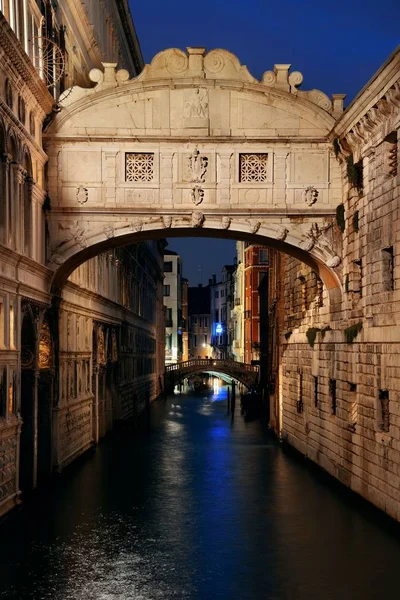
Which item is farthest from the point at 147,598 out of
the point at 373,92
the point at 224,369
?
the point at 224,369

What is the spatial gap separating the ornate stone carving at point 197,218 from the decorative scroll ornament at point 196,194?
28 centimetres

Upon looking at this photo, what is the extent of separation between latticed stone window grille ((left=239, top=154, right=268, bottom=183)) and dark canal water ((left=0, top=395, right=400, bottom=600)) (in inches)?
319

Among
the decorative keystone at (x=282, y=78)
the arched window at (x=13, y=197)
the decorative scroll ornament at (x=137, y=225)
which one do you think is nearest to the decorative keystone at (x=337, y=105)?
the decorative keystone at (x=282, y=78)

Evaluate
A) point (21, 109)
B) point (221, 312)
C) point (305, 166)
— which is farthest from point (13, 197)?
point (221, 312)

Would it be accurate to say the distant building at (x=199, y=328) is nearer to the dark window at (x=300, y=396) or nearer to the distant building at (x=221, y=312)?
the distant building at (x=221, y=312)

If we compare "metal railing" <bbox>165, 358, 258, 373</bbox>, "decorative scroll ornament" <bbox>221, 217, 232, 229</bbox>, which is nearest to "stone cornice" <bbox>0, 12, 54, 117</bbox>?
"decorative scroll ornament" <bbox>221, 217, 232, 229</bbox>

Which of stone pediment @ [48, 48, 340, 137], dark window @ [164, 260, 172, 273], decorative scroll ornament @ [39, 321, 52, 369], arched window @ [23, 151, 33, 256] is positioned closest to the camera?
arched window @ [23, 151, 33, 256]

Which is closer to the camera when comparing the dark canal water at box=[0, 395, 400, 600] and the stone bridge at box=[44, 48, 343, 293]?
the dark canal water at box=[0, 395, 400, 600]

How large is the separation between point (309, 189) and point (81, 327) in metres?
9.56

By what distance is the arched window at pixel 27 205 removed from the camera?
20750 mm

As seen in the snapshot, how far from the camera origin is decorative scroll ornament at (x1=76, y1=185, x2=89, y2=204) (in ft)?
74.6

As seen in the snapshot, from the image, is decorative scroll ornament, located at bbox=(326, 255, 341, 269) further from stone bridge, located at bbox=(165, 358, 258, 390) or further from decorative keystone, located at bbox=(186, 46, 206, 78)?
stone bridge, located at bbox=(165, 358, 258, 390)

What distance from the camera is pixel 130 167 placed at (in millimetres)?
22828

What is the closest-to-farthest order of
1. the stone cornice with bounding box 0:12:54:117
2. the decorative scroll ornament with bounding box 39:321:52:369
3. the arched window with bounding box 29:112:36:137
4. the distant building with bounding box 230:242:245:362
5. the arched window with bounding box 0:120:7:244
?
the stone cornice with bounding box 0:12:54:117, the arched window with bounding box 0:120:7:244, the arched window with bounding box 29:112:36:137, the decorative scroll ornament with bounding box 39:321:52:369, the distant building with bounding box 230:242:245:362
